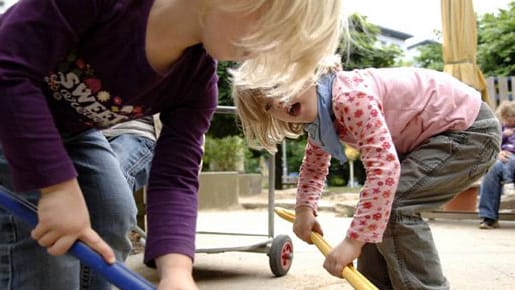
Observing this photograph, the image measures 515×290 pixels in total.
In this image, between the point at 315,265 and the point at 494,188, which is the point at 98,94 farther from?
the point at 494,188

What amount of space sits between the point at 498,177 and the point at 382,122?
9.31 ft

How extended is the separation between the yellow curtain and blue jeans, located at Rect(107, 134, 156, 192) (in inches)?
100

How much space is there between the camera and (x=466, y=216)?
4.02 m

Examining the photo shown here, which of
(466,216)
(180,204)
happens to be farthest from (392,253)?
(466,216)

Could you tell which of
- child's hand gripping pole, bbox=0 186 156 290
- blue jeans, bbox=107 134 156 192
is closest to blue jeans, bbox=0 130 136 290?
child's hand gripping pole, bbox=0 186 156 290

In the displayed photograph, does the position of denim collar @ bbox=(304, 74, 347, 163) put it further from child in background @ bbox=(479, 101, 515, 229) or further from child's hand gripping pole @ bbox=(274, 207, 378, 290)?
child in background @ bbox=(479, 101, 515, 229)

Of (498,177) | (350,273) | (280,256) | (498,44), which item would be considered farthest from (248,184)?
(350,273)

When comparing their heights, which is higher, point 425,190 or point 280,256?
point 425,190

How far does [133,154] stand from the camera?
142cm

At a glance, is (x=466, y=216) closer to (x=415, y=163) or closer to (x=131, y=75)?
(x=415, y=163)

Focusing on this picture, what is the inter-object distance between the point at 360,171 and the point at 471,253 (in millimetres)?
5978

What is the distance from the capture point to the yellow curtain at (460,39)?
356cm

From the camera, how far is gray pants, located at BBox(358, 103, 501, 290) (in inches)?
50.0

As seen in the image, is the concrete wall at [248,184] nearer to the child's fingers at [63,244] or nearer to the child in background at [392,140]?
the child in background at [392,140]
